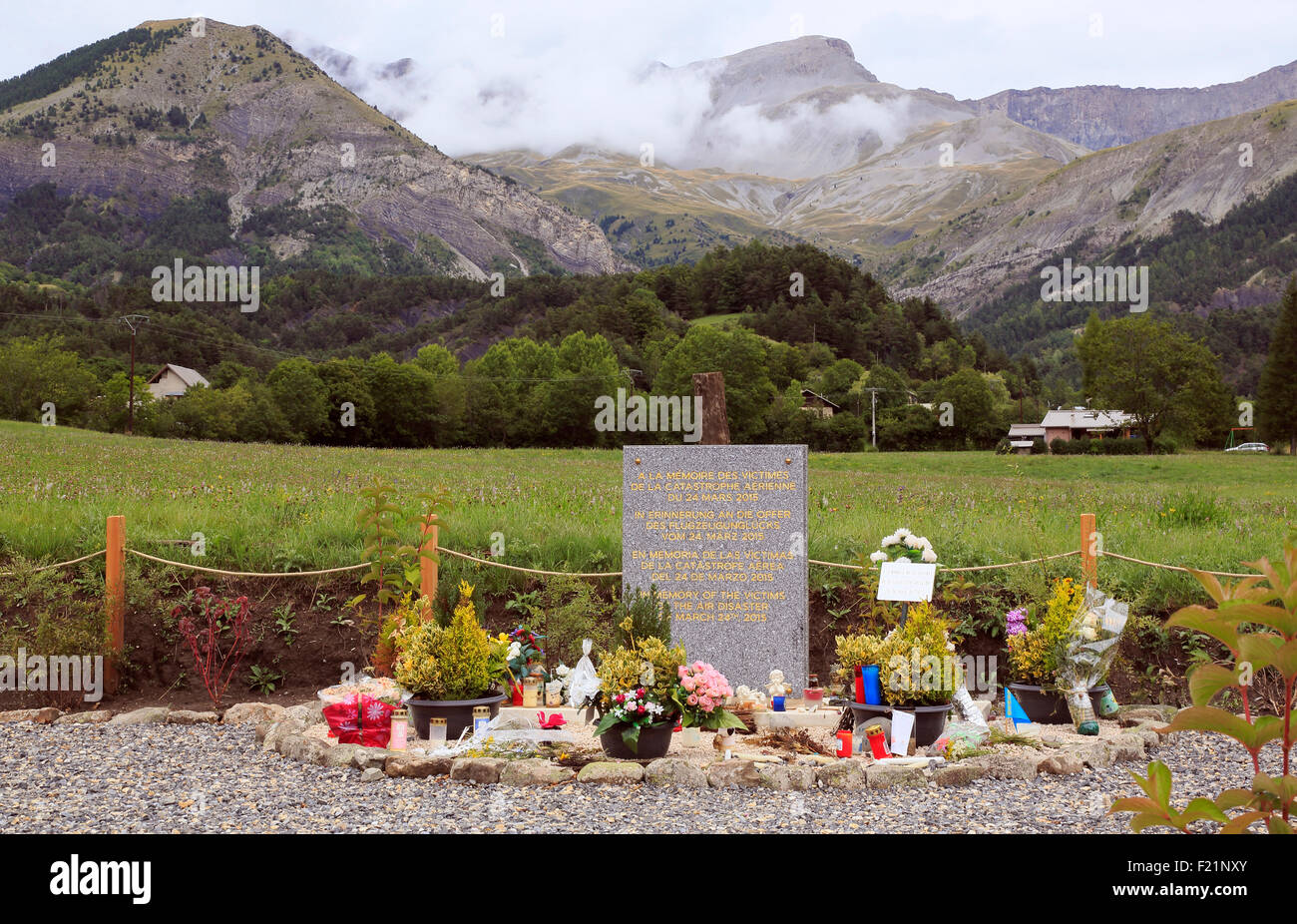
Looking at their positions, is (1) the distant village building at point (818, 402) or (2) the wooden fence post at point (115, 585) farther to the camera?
(1) the distant village building at point (818, 402)

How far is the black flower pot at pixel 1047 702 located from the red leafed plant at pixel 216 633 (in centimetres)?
863

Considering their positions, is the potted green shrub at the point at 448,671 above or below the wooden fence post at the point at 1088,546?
→ below

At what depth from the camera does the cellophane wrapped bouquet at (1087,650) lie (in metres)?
9.93

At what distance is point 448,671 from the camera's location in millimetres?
9352

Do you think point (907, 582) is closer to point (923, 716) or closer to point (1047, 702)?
point (923, 716)

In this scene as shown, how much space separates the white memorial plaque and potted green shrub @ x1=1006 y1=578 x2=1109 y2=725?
1.08m

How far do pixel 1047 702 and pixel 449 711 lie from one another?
6.05 m

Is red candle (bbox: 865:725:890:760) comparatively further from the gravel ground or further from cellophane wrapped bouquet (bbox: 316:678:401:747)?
cellophane wrapped bouquet (bbox: 316:678:401:747)

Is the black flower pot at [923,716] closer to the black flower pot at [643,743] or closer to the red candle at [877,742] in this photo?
the red candle at [877,742]

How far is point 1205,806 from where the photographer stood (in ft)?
7.17


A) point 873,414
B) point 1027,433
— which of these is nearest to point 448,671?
point 873,414

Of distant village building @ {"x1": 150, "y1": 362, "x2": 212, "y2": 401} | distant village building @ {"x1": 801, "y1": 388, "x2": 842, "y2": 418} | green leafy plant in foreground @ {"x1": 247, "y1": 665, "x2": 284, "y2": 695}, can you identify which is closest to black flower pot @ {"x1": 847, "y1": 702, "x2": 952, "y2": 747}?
green leafy plant in foreground @ {"x1": 247, "y1": 665, "x2": 284, "y2": 695}

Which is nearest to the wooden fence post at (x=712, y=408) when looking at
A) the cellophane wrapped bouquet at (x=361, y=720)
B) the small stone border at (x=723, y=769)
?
the small stone border at (x=723, y=769)

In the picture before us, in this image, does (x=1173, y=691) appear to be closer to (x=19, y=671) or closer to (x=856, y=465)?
(x=19, y=671)
